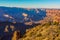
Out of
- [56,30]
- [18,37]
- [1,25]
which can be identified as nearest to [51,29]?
[56,30]

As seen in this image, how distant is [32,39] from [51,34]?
209 cm

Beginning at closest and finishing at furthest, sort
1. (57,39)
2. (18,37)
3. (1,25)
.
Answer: (57,39)
(18,37)
(1,25)

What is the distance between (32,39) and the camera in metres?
19.6

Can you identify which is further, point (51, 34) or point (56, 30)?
point (56, 30)

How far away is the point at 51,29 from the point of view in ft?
67.7

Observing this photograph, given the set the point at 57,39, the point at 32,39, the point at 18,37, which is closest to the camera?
the point at 57,39

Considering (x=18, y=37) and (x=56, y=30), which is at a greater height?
(x=56, y=30)

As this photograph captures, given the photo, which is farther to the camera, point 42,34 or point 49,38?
point 42,34

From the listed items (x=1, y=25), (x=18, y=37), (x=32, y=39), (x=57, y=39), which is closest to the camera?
(x=57, y=39)

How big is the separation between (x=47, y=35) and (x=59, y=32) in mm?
1459

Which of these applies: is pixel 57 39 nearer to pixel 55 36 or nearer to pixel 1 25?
pixel 55 36

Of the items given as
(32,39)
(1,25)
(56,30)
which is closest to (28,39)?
(32,39)

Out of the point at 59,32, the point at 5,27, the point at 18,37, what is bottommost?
the point at 5,27

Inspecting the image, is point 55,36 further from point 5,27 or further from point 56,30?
point 5,27
